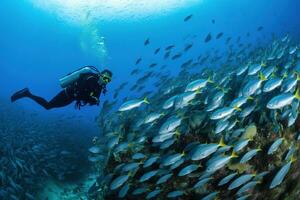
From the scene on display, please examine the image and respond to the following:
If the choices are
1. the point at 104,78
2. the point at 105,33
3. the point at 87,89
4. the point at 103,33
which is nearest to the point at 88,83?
the point at 87,89

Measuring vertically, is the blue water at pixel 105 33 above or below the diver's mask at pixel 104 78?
above

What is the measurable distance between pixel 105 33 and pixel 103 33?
502 mm

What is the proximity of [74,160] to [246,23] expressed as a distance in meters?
94.0

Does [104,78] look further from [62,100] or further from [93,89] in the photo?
[62,100]

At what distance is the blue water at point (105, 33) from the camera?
70.0 m

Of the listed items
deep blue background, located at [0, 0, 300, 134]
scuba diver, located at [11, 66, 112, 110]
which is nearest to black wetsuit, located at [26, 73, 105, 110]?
scuba diver, located at [11, 66, 112, 110]

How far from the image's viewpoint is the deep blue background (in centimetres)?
7088

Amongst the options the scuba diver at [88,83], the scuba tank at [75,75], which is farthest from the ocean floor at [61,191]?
the scuba tank at [75,75]

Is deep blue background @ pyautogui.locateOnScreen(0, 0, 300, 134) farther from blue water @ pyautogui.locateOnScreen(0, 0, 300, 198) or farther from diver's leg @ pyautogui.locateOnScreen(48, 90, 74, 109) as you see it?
diver's leg @ pyautogui.locateOnScreen(48, 90, 74, 109)

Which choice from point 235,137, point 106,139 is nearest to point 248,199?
point 235,137

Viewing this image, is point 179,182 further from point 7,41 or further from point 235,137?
point 7,41

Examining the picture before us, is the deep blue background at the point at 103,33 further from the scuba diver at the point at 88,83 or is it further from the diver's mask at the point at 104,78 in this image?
the diver's mask at the point at 104,78

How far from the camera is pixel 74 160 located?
1409cm

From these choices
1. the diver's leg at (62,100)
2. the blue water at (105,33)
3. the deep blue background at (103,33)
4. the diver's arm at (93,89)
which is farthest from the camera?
the deep blue background at (103,33)
